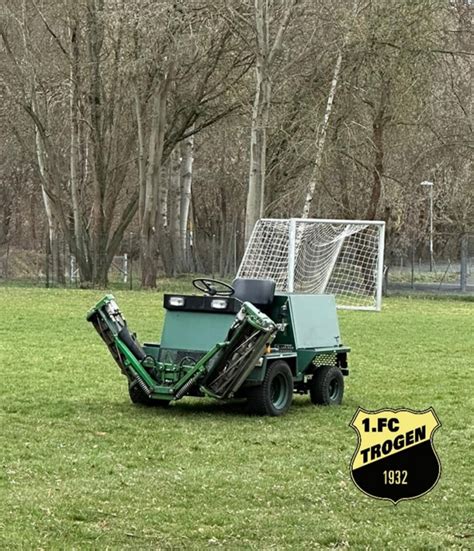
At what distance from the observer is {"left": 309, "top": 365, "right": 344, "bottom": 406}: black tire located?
1277 cm

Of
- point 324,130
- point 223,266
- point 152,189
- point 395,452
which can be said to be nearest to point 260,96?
point 324,130

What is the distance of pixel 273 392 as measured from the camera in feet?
39.6

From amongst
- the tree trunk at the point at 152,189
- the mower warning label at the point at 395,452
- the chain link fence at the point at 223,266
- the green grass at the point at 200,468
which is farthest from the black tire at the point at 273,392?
the chain link fence at the point at 223,266

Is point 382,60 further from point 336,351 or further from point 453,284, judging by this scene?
point 336,351

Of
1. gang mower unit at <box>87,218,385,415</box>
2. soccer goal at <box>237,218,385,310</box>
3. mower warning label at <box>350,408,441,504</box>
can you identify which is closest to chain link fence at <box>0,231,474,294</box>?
soccer goal at <box>237,218,385,310</box>

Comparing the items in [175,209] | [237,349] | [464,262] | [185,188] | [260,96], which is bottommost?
[464,262]

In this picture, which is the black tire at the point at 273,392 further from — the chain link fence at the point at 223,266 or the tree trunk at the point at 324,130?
the chain link fence at the point at 223,266

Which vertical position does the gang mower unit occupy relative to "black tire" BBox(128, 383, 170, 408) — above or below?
above

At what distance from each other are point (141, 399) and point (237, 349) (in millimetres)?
1404

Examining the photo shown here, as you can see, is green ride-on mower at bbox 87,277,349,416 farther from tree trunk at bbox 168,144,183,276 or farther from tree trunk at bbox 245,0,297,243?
tree trunk at bbox 168,144,183,276

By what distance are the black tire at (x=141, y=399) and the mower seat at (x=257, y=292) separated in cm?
125

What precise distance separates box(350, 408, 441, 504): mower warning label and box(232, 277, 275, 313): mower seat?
23.0 ft

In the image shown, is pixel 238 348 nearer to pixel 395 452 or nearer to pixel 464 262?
pixel 395 452

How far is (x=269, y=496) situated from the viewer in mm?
8133
